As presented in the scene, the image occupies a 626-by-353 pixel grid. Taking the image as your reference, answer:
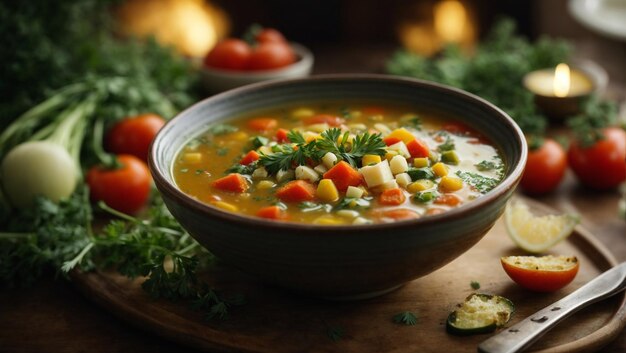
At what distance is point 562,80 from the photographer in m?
4.62

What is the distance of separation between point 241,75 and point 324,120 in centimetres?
155

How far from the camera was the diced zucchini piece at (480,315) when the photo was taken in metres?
2.66

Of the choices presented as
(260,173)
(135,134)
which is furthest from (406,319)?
(135,134)

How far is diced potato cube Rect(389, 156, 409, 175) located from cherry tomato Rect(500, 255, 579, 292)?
1.77 ft

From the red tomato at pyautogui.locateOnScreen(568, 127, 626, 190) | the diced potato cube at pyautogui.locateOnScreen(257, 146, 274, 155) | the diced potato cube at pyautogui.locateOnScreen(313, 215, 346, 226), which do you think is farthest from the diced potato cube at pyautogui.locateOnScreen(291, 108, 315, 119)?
the red tomato at pyautogui.locateOnScreen(568, 127, 626, 190)

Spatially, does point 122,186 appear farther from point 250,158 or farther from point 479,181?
point 479,181

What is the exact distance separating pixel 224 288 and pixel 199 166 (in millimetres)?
549

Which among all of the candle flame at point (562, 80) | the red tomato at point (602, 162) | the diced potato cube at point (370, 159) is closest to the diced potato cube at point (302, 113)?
the diced potato cube at point (370, 159)

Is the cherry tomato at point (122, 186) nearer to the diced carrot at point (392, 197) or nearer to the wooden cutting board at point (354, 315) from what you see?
the wooden cutting board at point (354, 315)

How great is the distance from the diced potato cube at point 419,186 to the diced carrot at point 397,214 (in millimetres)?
142

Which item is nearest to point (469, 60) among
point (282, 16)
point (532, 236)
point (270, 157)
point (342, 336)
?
point (532, 236)

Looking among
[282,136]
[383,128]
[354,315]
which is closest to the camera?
[354,315]

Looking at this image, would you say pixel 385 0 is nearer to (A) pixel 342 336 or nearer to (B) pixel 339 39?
(B) pixel 339 39

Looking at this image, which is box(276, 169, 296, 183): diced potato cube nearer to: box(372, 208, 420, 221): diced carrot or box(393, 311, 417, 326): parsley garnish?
box(372, 208, 420, 221): diced carrot
